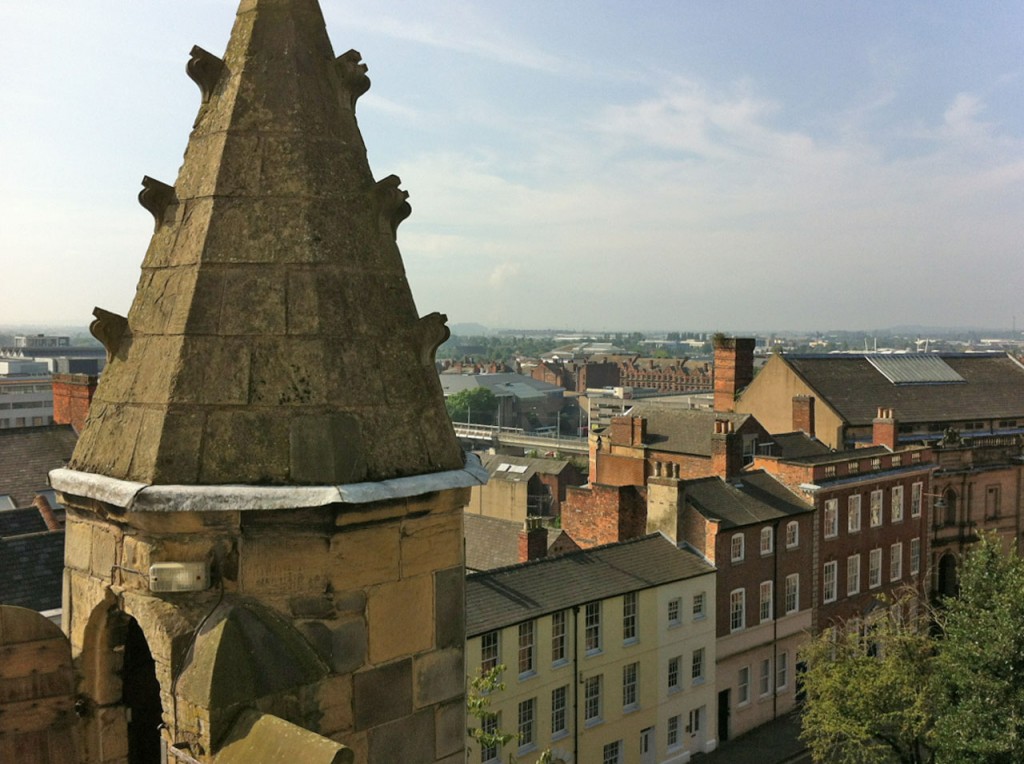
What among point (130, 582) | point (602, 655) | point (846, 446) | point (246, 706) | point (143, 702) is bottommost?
point (602, 655)

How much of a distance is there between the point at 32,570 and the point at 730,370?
44806 mm

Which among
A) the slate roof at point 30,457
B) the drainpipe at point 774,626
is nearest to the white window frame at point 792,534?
the drainpipe at point 774,626

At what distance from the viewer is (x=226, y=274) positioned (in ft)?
14.8

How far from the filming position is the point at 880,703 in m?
25.8

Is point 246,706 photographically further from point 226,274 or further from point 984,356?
point 984,356

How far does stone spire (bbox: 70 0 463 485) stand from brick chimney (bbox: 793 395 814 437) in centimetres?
4736

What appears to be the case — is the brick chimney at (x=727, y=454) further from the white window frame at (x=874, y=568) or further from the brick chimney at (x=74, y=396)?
the brick chimney at (x=74, y=396)

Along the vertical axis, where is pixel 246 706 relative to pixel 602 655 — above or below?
above

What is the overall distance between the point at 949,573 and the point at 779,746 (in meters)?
20.0

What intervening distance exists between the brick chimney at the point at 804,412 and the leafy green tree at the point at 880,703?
22.9 meters

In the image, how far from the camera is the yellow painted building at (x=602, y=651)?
24766 mm

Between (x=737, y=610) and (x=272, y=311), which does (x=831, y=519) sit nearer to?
(x=737, y=610)

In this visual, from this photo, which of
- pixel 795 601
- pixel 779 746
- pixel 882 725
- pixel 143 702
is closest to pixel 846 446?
pixel 795 601

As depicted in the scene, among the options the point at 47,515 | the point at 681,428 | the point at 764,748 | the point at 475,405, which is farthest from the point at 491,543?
the point at 475,405
